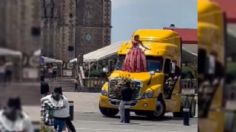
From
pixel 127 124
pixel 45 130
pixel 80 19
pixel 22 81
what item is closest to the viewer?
pixel 22 81

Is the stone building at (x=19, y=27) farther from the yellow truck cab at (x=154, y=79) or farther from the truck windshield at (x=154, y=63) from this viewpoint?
the truck windshield at (x=154, y=63)

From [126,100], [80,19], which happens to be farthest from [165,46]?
[80,19]

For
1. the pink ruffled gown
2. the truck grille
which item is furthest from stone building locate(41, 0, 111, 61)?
the pink ruffled gown

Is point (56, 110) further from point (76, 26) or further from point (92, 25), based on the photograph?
point (76, 26)

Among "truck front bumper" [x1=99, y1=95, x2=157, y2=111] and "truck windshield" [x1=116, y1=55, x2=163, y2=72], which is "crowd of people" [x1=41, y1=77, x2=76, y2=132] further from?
"truck windshield" [x1=116, y1=55, x2=163, y2=72]

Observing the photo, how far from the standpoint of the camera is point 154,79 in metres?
28.1

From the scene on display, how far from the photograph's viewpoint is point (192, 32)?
110 metres

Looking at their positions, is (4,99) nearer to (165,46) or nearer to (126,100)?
(126,100)

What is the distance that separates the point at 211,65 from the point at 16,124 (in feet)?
5.34

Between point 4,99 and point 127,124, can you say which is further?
point 127,124

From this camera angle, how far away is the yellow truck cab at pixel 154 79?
28.1 meters

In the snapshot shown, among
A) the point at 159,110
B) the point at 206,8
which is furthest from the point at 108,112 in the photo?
the point at 206,8

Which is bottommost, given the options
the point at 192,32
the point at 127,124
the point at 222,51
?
the point at 127,124

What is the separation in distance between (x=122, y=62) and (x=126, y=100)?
2.25 metres
